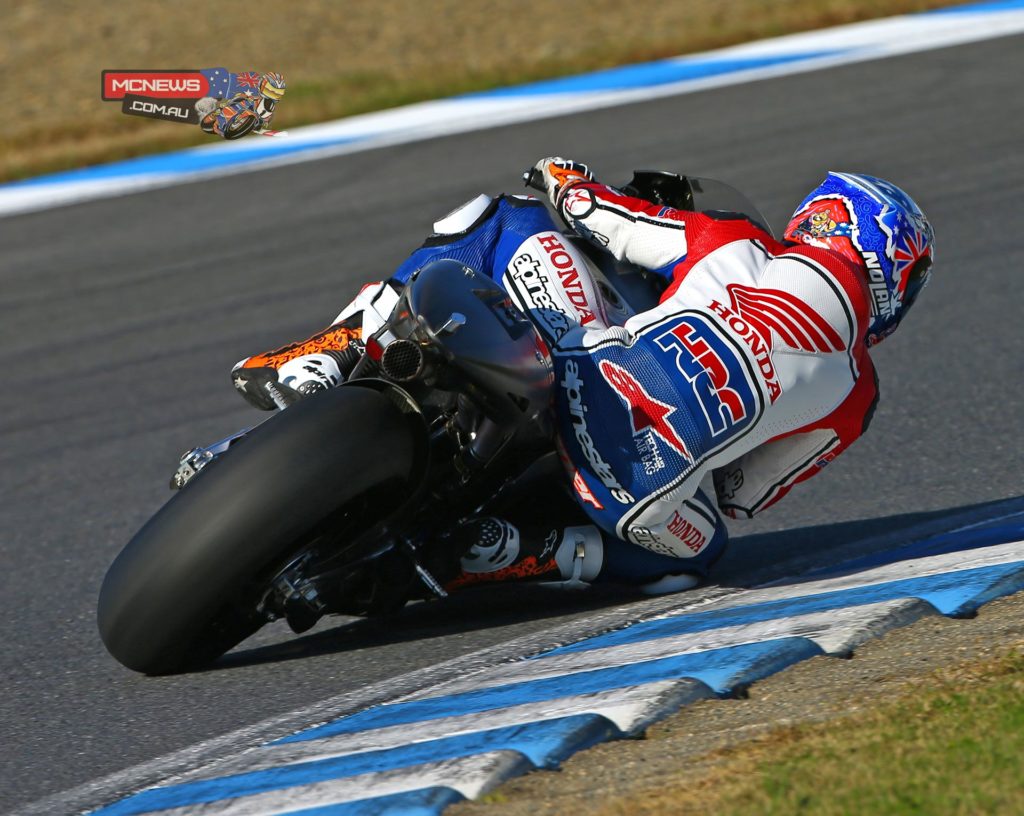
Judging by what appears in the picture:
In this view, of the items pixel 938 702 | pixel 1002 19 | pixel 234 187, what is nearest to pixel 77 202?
pixel 234 187

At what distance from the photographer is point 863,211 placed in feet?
12.7

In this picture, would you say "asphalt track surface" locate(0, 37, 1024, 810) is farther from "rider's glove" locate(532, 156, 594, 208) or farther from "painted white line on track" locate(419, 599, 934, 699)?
"rider's glove" locate(532, 156, 594, 208)

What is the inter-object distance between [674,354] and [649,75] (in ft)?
26.6

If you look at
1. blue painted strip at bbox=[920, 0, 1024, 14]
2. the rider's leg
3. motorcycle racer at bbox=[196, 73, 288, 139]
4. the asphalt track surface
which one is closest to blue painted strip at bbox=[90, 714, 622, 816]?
the asphalt track surface

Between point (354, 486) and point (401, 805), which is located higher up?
point (354, 486)

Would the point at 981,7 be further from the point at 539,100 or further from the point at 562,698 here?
the point at 562,698

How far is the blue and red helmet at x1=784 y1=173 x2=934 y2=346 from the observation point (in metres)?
3.84

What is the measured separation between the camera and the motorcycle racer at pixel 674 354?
3.68 meters

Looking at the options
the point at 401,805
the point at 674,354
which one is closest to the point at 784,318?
the point at 674,354

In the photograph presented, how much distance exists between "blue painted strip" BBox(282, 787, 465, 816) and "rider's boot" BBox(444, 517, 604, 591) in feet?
3.37

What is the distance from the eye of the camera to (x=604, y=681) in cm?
324

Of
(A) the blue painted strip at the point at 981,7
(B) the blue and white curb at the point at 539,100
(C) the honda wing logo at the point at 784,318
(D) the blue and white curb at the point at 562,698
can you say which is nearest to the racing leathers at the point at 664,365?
(C) the honda wing logo at the point at 784,318

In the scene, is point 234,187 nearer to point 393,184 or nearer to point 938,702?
point 393,184

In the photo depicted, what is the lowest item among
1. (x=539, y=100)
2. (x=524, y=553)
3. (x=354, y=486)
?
(x=524, y=553)
